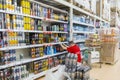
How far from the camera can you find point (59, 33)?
6.06 meters

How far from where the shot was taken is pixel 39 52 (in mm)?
4871

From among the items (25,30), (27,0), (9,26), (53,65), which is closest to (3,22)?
(9,26)

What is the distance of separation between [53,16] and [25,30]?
152cm

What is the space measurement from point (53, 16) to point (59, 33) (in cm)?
80

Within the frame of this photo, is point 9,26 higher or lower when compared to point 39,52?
higher

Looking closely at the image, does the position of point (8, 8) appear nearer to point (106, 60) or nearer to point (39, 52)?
point (39, 52)

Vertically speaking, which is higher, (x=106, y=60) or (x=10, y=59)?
(x=10, y=59)

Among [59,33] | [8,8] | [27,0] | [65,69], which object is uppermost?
[27,0]

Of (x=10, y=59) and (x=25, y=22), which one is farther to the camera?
(x=25, y=22)

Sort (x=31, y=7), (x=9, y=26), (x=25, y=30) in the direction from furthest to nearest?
(x=31, y=7) → (x=25, y=30) → (x=9, y=26)

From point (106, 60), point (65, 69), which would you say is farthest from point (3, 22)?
point (106, 60)

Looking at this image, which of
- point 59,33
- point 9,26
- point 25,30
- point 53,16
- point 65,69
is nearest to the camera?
point 65,69

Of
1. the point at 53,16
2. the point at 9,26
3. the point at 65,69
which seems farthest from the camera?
the point at 53,16

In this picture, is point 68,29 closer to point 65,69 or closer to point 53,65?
point 53,65
